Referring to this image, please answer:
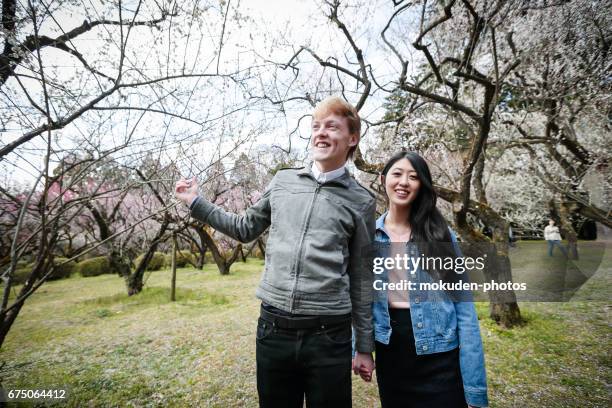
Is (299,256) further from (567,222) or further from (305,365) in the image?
(567,222)

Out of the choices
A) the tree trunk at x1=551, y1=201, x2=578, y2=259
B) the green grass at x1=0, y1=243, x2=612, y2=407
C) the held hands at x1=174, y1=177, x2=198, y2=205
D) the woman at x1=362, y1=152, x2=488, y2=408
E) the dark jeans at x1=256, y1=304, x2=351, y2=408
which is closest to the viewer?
the dark jeans at x1=256, y1=304, x2=351, y2=408

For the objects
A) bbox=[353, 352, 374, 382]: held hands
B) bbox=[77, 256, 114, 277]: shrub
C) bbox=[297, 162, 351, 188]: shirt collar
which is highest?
bbox=[297, 162, 351, 188]: shirt collar

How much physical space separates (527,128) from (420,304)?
10.3 metres

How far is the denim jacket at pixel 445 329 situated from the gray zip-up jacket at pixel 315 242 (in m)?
0.10

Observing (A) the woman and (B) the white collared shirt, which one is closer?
(A) the woman

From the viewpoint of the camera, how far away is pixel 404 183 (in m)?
1.71

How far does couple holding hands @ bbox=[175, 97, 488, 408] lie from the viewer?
145cm

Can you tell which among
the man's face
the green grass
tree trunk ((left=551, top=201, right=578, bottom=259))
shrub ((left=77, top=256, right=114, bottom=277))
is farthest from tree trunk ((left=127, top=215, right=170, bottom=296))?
tree trunk ((left=551, top=201, right=578, bottom=259))

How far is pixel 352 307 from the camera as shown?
1.60m

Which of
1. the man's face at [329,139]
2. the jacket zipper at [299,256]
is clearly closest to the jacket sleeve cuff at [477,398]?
the jacket zipper at [299,256]

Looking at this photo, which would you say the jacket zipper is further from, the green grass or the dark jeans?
the green grass

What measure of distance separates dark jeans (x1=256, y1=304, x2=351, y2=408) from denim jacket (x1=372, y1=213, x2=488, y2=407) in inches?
10.4

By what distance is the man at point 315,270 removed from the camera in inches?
56.6

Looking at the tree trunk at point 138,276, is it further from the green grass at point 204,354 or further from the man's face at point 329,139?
the man's face at point 329,139
